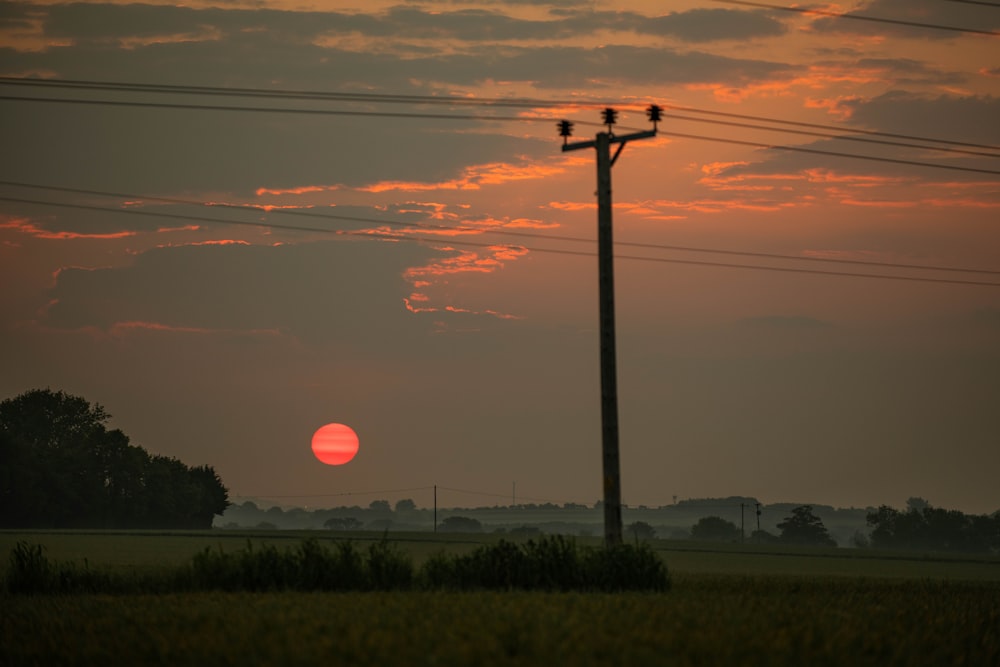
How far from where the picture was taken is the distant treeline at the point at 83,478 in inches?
5659

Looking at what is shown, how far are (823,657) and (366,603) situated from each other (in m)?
13.4

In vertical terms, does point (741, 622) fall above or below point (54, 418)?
below

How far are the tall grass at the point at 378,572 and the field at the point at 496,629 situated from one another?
2.13 metres

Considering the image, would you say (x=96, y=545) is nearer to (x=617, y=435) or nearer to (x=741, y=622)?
(x=617, y=435)

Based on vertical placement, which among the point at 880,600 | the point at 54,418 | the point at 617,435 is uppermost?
the point at 54,418

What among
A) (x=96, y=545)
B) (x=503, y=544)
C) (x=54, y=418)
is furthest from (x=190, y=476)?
(x=503, y=544)

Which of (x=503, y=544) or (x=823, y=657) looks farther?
(x=503, y=544)

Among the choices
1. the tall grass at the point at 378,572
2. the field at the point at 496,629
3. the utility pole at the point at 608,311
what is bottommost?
the field at the point at 496,629

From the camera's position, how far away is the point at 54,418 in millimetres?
182000

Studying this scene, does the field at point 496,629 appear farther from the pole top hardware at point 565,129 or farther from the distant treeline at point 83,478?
the distant treeline at point 83,478

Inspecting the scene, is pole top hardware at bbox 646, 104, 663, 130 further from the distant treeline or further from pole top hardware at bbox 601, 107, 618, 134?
the distant treeline

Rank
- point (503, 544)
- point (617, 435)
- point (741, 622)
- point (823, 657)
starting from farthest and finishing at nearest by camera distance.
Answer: point (503, 544) → point (617, 435) → point (741, 622) → point (823, 657)

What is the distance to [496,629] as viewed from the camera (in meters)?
26.6

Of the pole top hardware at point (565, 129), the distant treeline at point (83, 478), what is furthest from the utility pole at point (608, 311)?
the distant treeline at point (83, 478)
